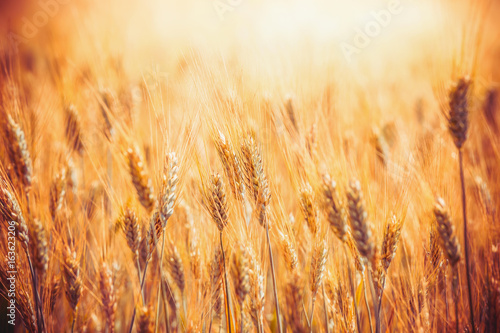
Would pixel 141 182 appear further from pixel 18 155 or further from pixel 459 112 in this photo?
pixel 459 112

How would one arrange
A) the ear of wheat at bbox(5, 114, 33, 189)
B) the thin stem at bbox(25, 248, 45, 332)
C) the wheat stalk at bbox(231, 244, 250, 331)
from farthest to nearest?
the ear of wheat at bbox(5, 114, 33, 189) < the thin stem at bbox(25, 248, 45, 332) < the wheat stalk at bbox(231, 244, 250, 331)

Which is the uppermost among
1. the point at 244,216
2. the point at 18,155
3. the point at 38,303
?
the point at 18,155

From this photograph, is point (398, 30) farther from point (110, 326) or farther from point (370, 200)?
point (110, 326)

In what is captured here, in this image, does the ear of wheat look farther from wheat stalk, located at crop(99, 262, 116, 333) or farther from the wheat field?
wheat stalk, located at crop(99, 262, 116, 333)

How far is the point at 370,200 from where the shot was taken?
922 mm

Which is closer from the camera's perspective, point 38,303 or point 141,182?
point 141,182

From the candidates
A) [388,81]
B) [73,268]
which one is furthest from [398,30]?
[73,268]

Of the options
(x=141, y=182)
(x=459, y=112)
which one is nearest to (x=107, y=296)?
(x=141, y=182)

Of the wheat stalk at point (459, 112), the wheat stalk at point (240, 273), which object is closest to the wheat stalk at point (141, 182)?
the wheat stalk at point (240, 273)

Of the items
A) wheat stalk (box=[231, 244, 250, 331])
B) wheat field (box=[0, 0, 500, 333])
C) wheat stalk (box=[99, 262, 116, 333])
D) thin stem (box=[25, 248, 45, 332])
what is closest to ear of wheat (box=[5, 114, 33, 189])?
wheat field (box=[0, 0, 500, 333])

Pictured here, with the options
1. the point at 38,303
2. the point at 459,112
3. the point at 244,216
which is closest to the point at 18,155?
the point at 38,303

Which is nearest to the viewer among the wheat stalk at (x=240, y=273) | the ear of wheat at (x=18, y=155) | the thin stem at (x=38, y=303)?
the wheat stalk at (x=240, y=273)

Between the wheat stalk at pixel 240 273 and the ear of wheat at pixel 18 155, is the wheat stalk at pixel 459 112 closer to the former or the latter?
the wheat stalk at pixel 240 273

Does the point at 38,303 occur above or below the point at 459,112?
below
